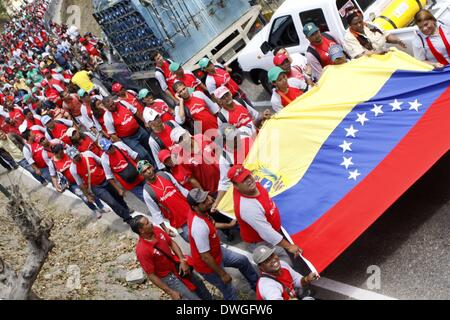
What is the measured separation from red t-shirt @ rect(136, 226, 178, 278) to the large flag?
1.18 metres

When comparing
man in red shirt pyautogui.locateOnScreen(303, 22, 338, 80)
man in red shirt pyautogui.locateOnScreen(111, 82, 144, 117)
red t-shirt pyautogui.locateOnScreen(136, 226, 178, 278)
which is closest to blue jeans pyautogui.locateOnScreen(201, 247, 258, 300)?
red t-shirt pyautogui.locateOnScreen(136, 226, 178, 278)

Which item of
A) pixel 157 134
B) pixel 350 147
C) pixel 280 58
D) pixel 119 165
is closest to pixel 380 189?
pixel 350 147

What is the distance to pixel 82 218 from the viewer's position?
11.1 meters

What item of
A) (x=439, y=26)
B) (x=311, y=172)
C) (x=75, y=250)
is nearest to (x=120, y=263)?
(x=75, y=250)

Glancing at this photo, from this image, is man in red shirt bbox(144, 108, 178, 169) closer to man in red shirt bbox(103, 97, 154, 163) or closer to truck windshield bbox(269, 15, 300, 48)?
man in red shirt bbox(103, 97, 154, 163)

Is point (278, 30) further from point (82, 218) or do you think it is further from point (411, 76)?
point (82, 218)

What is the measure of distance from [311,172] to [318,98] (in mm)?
1289

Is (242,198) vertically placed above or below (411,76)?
above

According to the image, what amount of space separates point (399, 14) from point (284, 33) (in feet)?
7.39

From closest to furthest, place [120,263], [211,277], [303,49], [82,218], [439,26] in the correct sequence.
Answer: [211,277] < [439,26] < [120,263] < [303,49] < [82,218]

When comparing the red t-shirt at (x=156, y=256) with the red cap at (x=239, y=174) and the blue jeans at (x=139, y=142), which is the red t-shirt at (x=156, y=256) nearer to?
the red cap at (x=239, y=174)

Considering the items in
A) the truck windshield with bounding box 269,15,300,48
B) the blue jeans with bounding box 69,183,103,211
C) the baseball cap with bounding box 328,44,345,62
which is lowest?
the blue jeans with bounding box 69,183,103,211

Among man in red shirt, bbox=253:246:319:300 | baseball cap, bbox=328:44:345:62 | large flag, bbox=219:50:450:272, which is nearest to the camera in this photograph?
man in red shirt, bbox=253:246:319:300

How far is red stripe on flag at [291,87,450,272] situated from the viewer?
5223 mm
